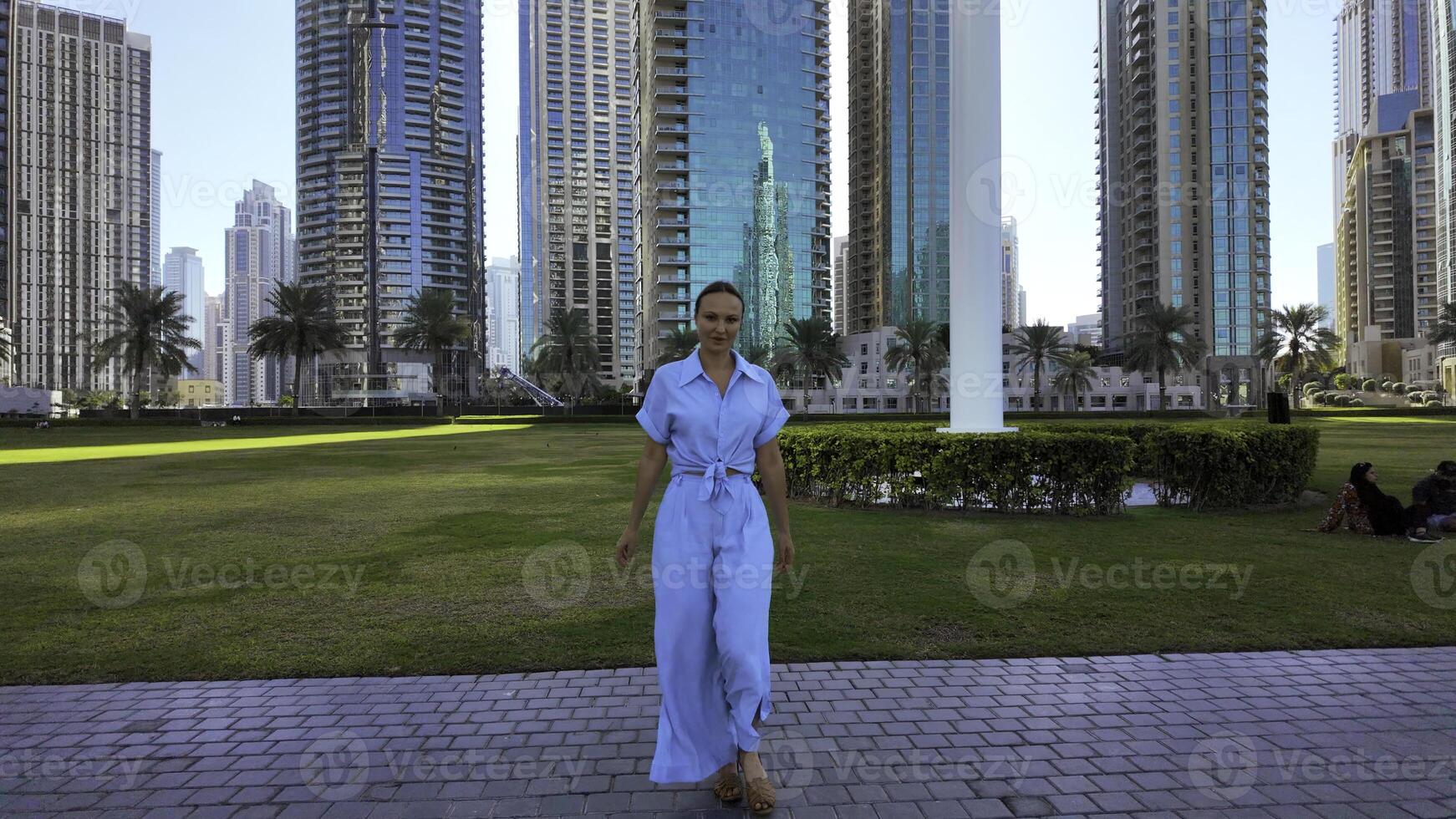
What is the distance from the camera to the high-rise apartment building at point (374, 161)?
110000 millimetres

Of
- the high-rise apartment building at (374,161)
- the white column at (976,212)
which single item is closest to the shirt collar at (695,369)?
the white column at (976,212)

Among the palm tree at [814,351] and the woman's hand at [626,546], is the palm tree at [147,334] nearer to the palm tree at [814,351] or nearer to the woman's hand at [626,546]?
the palm tree at [814,351]

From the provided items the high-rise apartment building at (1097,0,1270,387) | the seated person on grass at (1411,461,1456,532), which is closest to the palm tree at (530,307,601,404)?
the seated person on grass at (1411,461,1456,532)

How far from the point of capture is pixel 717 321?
3.33 meters

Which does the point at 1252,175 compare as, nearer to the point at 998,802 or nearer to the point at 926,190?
the point at 926,190

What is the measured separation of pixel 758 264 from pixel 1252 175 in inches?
2433

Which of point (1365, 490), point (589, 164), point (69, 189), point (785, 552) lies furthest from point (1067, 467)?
point (589, 164)

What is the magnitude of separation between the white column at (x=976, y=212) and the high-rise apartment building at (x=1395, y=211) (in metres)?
156

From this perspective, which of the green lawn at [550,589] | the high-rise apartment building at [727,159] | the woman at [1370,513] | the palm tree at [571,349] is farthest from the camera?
the high-rise apartment building at [727,159]

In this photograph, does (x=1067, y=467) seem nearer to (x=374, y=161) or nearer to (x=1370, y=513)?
(x=1370, y=513)

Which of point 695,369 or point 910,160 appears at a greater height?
point 910,160

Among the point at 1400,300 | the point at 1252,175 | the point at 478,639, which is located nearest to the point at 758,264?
the point at 1252,175

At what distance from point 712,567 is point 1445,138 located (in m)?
157

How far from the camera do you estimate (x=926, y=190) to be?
116 metres
